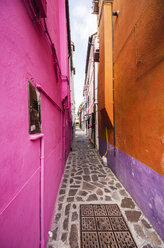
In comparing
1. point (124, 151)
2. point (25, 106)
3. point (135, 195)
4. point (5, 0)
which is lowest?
point (135, 195)

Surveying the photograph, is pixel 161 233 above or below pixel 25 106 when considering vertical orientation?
below

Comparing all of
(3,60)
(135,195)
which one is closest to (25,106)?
(3,60)

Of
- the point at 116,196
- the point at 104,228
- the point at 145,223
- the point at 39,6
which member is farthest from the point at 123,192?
the point at 39,6

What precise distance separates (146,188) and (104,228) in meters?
1.54

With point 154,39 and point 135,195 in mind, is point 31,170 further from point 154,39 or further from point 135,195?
point 154,39

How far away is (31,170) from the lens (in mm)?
1596

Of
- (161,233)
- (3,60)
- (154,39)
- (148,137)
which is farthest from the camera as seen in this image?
(148,137)

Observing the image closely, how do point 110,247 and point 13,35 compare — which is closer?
point 13,35

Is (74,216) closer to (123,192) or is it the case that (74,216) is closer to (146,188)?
(123,192)

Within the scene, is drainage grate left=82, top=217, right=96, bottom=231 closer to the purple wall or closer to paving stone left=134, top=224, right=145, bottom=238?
paving stone left=134, top=224, right=145, bottom=238

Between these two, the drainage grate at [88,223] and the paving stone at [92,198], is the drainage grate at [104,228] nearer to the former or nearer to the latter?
the drainage grate at [88,223]

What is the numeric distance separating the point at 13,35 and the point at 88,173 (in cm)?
596

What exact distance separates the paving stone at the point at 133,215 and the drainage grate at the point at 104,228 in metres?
0.20

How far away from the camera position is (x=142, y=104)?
3.10 meters
